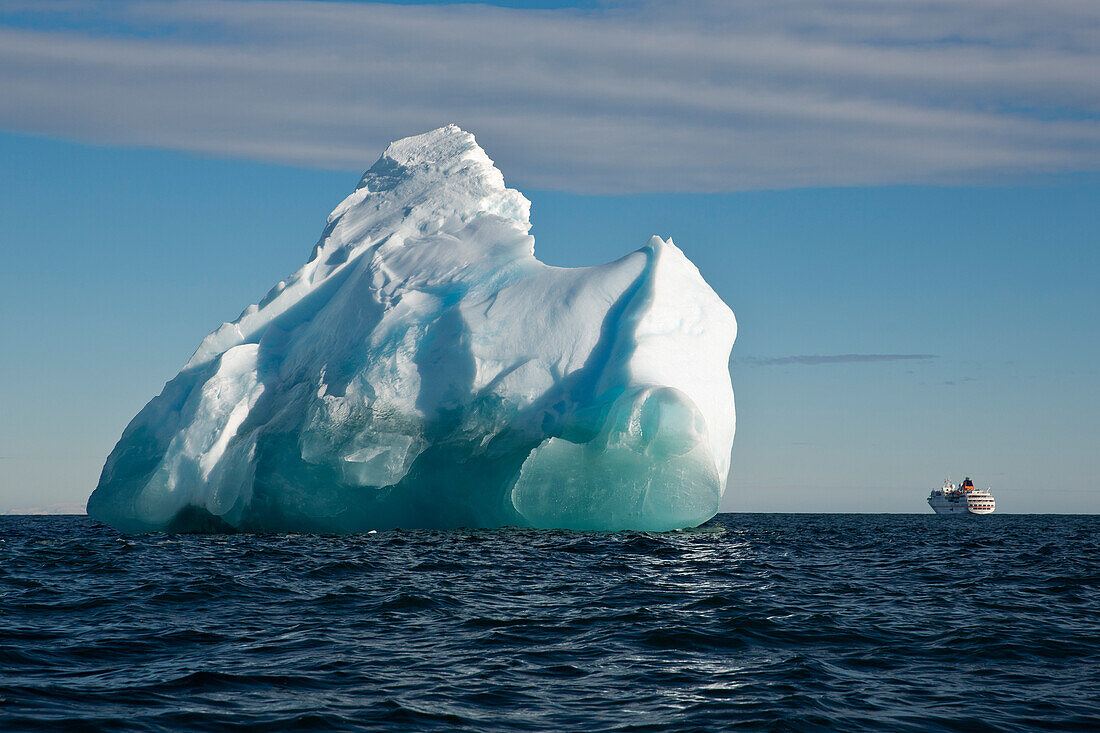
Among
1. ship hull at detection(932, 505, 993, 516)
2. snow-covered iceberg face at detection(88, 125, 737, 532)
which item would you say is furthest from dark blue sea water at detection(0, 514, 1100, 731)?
ship hull at detection(932, 505, 993, 516)

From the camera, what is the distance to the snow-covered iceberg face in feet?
60.4

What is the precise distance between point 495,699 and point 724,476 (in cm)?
1549

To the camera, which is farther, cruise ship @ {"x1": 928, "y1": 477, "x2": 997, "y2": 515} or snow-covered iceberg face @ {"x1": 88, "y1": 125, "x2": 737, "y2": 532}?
cruise ship @ {"x1": 928, "y1": 477, "x2": 997, "y2": 515}

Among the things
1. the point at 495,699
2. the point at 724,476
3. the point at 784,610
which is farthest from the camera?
the point at 724,476

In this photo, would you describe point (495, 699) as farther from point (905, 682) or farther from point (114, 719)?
point (905, 682)

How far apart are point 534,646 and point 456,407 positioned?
38.0 feet

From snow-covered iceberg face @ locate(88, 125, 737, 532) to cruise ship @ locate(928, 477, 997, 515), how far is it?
81.8 m

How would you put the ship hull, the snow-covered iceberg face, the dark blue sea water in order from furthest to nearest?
the ship hull, the snow-covered iceberg face, the dark blue sea water

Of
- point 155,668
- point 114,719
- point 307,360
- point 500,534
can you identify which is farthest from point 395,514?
point 114,719

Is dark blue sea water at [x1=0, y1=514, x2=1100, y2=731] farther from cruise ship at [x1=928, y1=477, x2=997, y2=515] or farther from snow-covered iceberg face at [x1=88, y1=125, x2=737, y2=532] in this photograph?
cruise ship at [x1=928, y1=477, x2=997, y2=515]

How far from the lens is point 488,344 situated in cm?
1988

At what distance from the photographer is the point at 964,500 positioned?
9500 cm

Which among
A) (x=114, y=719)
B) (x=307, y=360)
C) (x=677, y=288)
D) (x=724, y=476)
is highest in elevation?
(x=677, y=288)

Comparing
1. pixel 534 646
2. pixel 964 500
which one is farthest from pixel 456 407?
pixel 964 500
